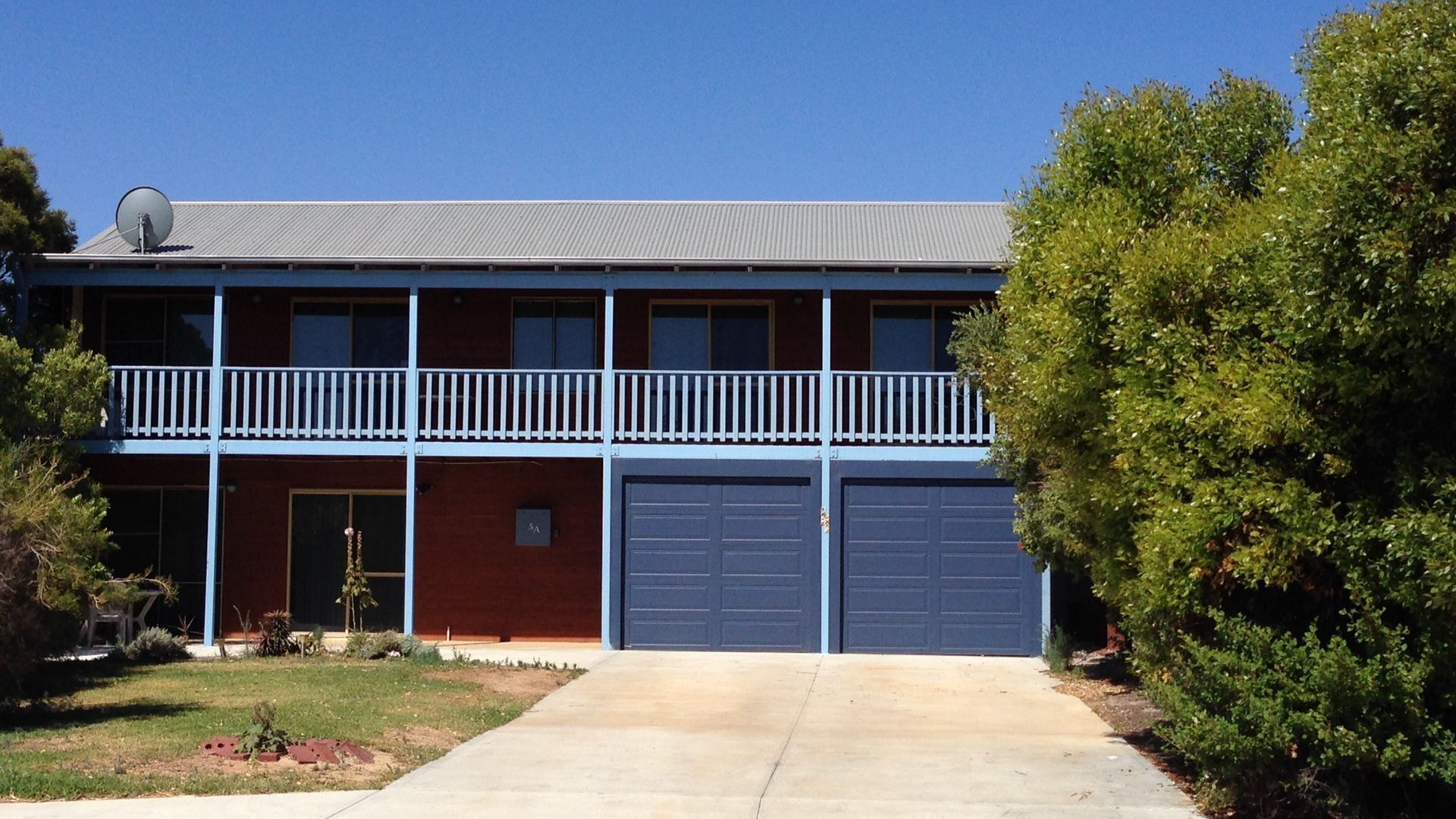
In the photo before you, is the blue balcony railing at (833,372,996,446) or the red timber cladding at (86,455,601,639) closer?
the blue balcony railing at (833,372,996,446)

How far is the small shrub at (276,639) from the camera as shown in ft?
54.7

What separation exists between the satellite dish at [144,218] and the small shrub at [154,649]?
5.39m

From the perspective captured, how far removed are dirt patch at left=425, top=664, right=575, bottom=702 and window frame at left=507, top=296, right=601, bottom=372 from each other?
5.15 meters

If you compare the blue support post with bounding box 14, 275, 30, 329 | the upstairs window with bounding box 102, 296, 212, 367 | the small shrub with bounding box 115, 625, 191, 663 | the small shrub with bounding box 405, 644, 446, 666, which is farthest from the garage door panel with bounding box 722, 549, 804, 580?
the blue support post with bounding box 14, 275, 30, 329

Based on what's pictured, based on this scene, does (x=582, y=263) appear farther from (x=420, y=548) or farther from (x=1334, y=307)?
(x=1334, y=307)

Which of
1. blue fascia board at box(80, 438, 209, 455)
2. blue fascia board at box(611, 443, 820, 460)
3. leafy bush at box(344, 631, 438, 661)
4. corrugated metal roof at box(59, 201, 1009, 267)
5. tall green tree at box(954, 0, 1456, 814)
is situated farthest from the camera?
corrugated metal roof at box(59, 201, 1009, 267)

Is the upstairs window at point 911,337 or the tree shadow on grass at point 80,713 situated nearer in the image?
the tree shadow on grass at point 80,713

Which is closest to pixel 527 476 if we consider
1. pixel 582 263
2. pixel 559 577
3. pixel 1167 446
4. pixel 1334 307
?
pixel 559 577

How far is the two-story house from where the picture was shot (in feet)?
58.7

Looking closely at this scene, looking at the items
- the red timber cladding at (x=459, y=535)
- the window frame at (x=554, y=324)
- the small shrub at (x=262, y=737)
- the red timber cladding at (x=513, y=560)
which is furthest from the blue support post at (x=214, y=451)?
the small shrub at (x=262, y=737)

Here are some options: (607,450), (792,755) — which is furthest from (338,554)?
(792,755)

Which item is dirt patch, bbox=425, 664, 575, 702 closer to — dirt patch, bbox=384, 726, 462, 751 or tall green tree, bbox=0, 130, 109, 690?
Result: dirt patch, bbox=384, 726, 462, 751

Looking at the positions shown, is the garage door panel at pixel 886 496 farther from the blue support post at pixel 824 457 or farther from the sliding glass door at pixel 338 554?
the sliding glass door at pixel 338 554

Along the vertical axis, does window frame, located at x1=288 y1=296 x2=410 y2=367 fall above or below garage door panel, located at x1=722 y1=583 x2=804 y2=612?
above
